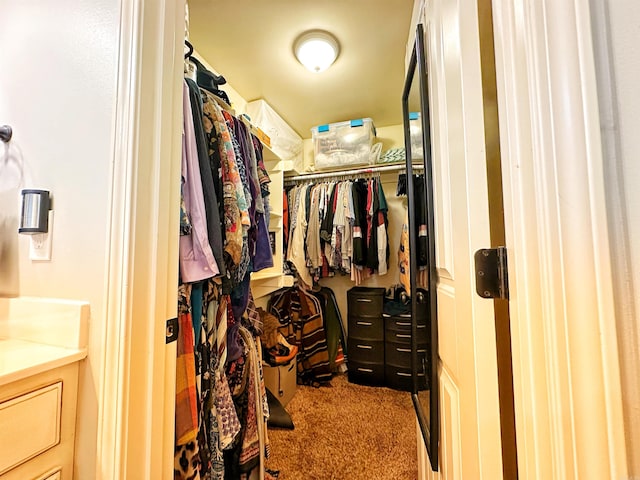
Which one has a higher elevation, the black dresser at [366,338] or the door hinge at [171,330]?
the door hinge at [171,330]

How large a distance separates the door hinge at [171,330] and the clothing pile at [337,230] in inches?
67.7

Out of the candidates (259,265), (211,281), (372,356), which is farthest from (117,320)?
(372,356)

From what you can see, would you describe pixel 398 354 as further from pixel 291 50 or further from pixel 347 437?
pixel 291 50

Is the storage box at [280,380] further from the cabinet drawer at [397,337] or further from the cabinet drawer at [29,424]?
the cabinet drawer at [29,424]

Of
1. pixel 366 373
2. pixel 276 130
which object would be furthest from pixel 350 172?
pixel 366 373

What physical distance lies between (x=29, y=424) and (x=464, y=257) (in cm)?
90

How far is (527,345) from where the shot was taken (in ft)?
1.22

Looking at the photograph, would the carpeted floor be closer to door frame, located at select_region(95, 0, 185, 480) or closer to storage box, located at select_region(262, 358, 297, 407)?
storage box, located at select_region(262, 358, 297, 407)

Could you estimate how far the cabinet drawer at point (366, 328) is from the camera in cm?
229

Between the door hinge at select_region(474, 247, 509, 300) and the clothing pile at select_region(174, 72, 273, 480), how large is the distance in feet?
2.25

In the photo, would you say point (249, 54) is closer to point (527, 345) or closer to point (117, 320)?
point (117, 320)

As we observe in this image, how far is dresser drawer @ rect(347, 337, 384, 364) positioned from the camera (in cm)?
228

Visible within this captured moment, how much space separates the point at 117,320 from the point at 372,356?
211cm

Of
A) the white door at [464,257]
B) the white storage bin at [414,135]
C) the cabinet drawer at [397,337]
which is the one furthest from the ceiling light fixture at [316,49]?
the cabinet drawer at [397,337]
